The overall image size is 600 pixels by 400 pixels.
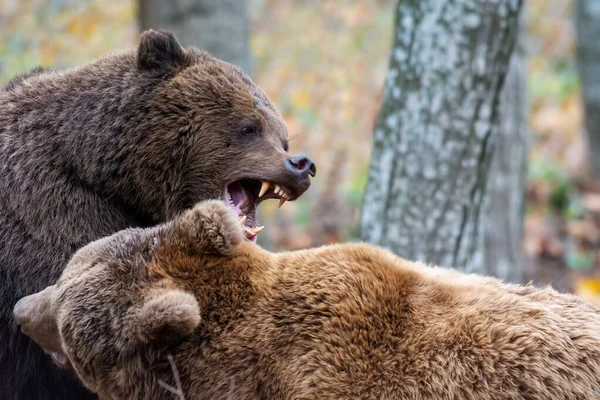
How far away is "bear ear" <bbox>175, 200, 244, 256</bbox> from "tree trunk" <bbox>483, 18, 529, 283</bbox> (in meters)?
5.56

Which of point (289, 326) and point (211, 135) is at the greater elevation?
point (211, 135)

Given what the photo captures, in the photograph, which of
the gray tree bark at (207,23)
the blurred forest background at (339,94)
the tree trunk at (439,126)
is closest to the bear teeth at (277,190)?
the tree trunk at (439,126)

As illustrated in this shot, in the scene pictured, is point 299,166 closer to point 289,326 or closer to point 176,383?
point 289,326

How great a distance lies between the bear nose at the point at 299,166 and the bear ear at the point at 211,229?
4.38ft

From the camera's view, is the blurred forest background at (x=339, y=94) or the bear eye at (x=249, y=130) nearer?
the bear eye at (x=249, y=130)

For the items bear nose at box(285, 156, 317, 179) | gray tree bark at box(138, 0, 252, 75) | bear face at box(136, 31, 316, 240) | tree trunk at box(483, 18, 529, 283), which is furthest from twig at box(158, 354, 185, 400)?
tree trunk at box(483, 18, 529, 283)

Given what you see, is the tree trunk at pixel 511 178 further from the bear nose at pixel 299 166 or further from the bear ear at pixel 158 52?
the bear ear at pixel 158 52

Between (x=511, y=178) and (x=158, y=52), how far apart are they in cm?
520

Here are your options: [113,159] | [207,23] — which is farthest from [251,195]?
[207,23]

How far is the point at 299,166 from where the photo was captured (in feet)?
16.2

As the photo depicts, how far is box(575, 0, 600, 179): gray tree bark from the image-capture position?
1320cm

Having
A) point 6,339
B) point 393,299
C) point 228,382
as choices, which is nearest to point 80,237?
point 6,339

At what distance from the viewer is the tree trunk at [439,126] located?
593 cm

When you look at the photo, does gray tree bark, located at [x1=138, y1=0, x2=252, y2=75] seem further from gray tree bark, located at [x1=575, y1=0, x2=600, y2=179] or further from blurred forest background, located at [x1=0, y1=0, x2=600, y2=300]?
gray tree bark, located at [x1=575, y1=0, x2=600, y2=179]
